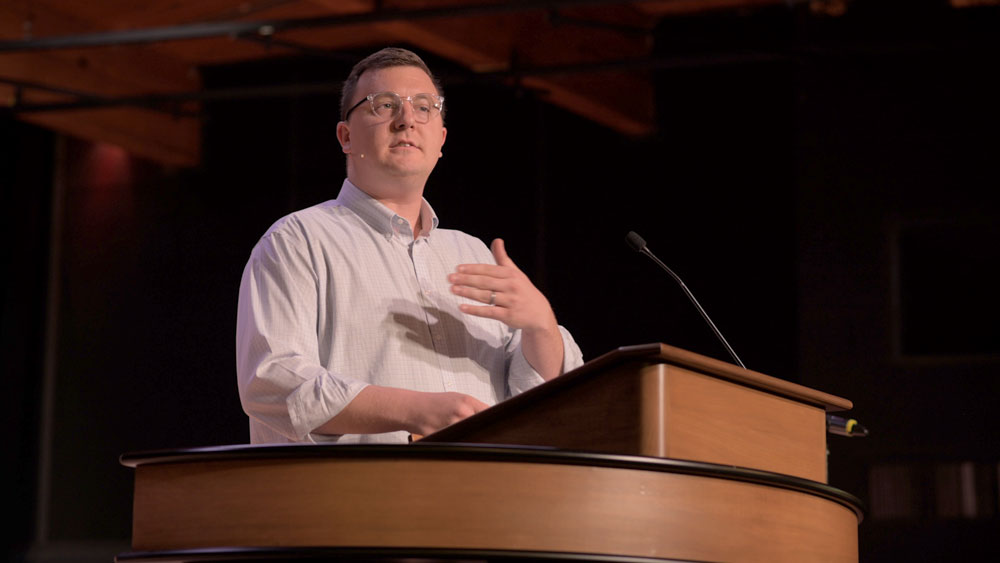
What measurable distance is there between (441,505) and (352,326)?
0.77m

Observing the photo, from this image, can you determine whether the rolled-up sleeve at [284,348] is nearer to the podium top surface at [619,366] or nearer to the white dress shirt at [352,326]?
the white dress shirt at [352,326]

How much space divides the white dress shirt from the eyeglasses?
17cm

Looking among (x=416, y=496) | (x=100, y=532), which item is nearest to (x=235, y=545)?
(x=416, y=496)

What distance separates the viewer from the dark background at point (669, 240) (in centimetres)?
627

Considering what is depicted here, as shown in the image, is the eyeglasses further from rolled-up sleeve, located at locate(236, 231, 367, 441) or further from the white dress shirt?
rolled-up sleeve, located at locate(236, 231, 367, 441)

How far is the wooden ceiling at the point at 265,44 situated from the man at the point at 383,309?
292 cm

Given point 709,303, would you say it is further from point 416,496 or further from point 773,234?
point 416,496

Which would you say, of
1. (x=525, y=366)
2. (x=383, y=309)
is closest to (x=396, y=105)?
(x=383, y=309)

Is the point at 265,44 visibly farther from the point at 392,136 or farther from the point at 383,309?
the point at 383,309

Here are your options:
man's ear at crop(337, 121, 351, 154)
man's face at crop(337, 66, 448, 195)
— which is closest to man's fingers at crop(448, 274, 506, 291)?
man's face at crop(337, 66, 448, 195)

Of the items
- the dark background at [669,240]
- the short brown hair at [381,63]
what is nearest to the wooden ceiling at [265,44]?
the dark background at [669,240]

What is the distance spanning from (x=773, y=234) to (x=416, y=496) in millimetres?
5212

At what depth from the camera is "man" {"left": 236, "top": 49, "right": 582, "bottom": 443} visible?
1989 mm

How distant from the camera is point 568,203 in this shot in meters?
6.79
